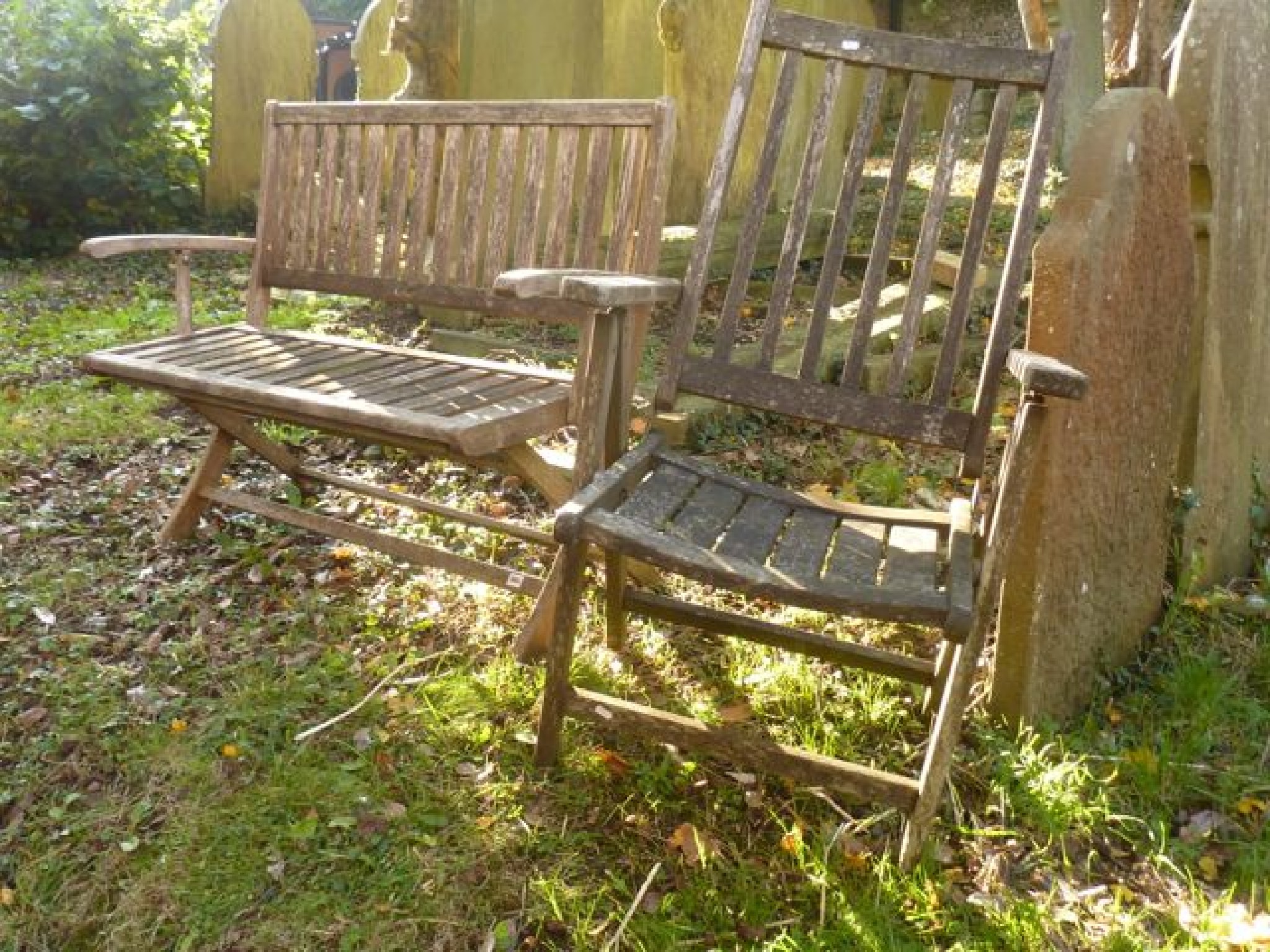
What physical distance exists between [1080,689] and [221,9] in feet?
22.5

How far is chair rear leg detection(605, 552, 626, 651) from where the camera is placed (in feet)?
7.56

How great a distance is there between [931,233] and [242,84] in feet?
19.9

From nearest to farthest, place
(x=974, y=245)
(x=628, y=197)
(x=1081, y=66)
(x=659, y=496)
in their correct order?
(x=659, y=496) < (x=974, y=245) < (x=628, y=197) < (x=1081, y=66)

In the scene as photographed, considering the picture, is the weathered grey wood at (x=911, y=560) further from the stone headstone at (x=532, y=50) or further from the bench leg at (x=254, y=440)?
the stone headstone at (x=532, y=50)

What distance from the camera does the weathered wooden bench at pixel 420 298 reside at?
87.0 inches

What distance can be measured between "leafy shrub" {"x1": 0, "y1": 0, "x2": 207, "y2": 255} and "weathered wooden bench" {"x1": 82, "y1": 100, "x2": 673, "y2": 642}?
4215mm

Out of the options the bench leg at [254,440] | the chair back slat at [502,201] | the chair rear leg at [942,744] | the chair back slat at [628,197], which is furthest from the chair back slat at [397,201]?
the chair rear leg at [942,744]

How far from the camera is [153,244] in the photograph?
276 centimetres

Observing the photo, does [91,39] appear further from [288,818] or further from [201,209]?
[288,818]

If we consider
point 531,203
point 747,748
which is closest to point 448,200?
point 531,203

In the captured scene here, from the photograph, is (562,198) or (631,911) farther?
(562,198)

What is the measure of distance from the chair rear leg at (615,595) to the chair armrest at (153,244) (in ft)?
4.42

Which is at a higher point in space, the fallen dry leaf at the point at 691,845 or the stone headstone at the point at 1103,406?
the stone headstone at the point at 1103,406

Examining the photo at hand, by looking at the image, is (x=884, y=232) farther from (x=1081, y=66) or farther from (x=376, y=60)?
(x=376, y=60)
